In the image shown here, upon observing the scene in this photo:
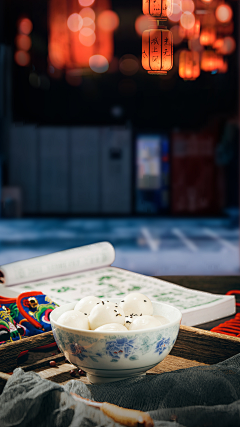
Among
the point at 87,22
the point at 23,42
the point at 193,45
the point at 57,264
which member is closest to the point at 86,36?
the point at 87,22

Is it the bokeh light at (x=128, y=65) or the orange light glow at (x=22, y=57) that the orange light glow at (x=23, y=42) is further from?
the bokeh light at (x=128, y=65)

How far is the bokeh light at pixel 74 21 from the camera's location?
334 centimetres

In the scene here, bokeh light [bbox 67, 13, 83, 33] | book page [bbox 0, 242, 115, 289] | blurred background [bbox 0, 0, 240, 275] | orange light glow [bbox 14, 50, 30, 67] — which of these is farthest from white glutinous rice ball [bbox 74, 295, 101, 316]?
orange light glow [bbox 14, 50, 30, 67]

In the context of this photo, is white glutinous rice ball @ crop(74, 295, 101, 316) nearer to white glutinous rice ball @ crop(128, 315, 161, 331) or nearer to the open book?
white glutinous rice ball @ crop(128, 315, 161, 331)

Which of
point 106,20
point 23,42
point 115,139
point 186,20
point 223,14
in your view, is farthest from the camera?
point 115,139

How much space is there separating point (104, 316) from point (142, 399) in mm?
81

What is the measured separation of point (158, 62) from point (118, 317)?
1.08 ft

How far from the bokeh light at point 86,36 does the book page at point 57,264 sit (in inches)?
119

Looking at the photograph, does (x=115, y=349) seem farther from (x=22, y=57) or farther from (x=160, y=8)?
(x=22, y=57)

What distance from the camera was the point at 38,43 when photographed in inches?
263

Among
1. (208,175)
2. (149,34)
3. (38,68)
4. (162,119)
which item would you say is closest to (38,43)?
(38,68)

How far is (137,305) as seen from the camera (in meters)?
0.42

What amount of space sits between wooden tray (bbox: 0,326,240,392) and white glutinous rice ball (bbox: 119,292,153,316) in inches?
2.2

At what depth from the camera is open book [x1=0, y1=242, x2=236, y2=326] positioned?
0.63m
